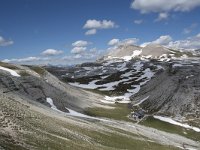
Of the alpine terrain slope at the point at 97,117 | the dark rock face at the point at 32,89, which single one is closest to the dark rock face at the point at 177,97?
the alpine terrain slope at the point at 97,117

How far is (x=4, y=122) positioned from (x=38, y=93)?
62.4 metres

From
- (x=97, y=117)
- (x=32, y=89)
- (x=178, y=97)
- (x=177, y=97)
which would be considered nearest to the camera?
(x=97, y=117)

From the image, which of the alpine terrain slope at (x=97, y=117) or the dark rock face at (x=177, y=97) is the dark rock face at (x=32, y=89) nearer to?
Result: the alpine terrain slope at (x=97, y=117)

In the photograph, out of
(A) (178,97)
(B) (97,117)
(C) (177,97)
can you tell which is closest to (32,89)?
(B) (97,117)

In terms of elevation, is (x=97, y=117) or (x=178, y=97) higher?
(x=178, y=97)

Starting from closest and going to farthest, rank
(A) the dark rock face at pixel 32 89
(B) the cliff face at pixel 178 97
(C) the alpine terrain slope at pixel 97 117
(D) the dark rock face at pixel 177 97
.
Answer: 1. (C) the alpine terrain slope at pixel 97 117
2. (A) the dark rock face at pixel 32 89
3. (B) the cliff face at pixel 178 97
4. (D) the dark rock face at pixel 177 97

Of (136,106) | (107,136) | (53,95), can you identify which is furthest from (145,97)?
(107,136)

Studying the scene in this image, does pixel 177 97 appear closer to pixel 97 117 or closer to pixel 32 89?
pixel 97 117

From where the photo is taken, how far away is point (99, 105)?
130 meters

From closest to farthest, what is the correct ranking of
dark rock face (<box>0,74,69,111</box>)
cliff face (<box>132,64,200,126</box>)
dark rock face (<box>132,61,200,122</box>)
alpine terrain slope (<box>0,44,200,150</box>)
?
alpine terrain slope (<box>0,44,200,150</box>) → dark rock face (<box>0,74,69,111</box>) → cliff face (<box>132,64,200,126</box>) → dark rock face (<box>132,61,200,122</box>)

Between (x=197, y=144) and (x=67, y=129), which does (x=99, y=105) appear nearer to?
(x=197, y=144)

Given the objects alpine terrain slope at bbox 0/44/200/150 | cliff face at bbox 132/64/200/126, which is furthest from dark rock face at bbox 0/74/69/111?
cliff face at bbox 132/64/200/126

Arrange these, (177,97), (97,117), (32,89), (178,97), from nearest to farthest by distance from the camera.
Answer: (97,117) < (32,89) < (178,97) < (177,97)

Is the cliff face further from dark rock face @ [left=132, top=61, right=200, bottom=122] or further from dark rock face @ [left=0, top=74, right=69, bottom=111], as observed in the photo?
dark rock face @ [left=0, top=74, right=69, bottom=111]
